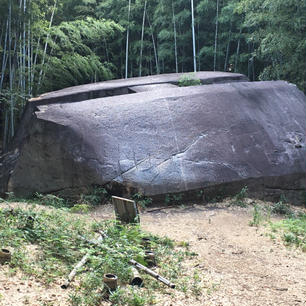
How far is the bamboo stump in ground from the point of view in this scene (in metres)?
4.23

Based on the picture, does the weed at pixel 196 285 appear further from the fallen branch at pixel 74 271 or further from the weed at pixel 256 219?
the weed at pixel 256 219

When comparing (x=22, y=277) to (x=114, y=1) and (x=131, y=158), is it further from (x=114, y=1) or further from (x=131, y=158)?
(x=114, y=1)

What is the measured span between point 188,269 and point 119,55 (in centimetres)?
1024

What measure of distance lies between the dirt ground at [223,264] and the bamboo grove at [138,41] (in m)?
4.20

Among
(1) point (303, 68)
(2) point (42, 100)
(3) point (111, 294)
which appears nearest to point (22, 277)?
(3) point (111, 294)

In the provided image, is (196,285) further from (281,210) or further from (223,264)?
(281,210)

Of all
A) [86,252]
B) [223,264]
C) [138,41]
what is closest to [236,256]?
[223,264]

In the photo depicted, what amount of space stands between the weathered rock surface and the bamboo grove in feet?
7.05

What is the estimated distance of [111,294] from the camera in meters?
2.68

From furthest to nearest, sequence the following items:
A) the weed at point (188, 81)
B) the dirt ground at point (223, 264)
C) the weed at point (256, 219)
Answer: the weed at point (188, 81), the weed at point (256, 219), the dirt ground at point (223, 264)

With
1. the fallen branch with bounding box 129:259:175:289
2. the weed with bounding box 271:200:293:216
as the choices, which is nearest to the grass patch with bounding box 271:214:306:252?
the weed with bounding box 271:200:293:216

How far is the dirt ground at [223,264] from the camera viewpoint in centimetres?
268

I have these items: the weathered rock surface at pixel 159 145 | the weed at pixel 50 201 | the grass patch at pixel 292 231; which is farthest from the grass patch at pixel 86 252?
the weathered rock surface at pixel 159 145

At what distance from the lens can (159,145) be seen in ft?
19.7
